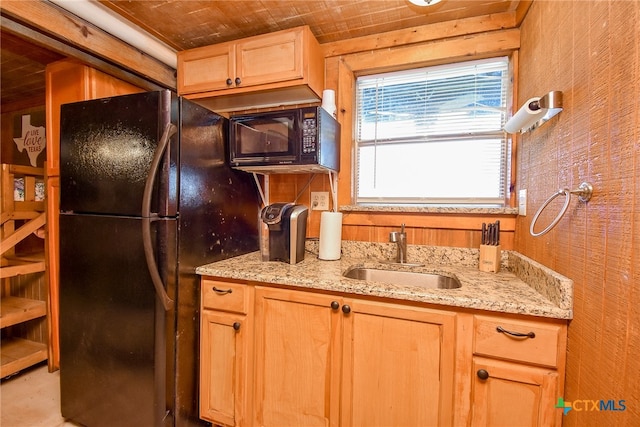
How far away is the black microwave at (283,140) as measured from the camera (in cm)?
146

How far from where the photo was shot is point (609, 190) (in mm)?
765

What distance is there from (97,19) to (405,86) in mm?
1784

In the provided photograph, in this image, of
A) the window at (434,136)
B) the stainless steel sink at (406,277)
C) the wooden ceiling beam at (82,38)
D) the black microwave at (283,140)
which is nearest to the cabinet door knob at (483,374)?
the stainless steel sink at (406,277)

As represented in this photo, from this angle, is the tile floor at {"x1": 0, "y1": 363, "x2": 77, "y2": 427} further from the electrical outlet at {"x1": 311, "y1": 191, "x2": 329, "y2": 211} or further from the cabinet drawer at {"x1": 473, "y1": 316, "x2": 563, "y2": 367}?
the cabinet drawer at {"x1": 473, "y1": 316, "x2": 563, "y2": 367}

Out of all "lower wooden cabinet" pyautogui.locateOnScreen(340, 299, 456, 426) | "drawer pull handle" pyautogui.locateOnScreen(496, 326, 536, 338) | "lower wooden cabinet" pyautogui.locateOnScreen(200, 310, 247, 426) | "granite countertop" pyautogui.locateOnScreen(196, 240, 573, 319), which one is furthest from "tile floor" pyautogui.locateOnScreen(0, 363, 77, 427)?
"drawer pull handle" pyautogui.locateOnScreen(496, 326, 536, 338)

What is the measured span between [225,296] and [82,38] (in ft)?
5.25

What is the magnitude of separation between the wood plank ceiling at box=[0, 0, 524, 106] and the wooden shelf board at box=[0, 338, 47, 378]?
2.14 m

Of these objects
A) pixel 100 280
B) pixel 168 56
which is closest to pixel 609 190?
pixel 100 280

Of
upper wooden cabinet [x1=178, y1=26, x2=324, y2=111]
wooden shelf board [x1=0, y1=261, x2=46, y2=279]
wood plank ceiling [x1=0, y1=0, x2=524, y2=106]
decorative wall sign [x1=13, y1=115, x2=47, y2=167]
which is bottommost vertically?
wooden shelf board [x1=0, y1=261, x2=46, y2=279]

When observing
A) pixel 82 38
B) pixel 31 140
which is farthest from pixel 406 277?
pixel 31 140

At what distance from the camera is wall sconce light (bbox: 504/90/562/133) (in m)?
1.02

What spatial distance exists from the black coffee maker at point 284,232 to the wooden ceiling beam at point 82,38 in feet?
4.23

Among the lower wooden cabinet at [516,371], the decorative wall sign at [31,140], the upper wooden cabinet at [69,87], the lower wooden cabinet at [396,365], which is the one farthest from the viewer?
the decorative wall sign at [31,140]

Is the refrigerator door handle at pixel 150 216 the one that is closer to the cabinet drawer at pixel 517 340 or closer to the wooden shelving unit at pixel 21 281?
the cabinet drawer at pixel 517 340
